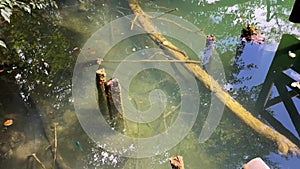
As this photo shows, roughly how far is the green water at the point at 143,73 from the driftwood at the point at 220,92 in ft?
0.28

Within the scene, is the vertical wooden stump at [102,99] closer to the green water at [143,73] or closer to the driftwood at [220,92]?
the green water at [143,73]

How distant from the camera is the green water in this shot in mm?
3533

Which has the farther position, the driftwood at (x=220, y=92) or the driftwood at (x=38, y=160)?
the driftwood at (x=220, y=92)

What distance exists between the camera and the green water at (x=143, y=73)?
139 inches

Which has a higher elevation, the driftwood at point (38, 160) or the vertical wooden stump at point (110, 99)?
the vertical wooden stump at point (110, 99)

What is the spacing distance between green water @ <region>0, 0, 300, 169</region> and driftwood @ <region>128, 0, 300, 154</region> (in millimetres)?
84

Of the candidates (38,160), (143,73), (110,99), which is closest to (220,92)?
(143,73)

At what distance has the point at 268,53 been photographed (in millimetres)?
5055

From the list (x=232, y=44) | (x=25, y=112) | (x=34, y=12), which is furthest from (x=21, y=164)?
(x=232, y=44)

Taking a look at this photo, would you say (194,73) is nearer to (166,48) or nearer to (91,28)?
(166,48)

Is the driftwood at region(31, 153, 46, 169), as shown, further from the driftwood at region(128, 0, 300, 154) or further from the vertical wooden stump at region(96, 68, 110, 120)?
the driftwood at region(128, 0, 300, 154)

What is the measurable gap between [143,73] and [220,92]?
1.23m

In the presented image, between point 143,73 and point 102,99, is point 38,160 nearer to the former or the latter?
point 102,99

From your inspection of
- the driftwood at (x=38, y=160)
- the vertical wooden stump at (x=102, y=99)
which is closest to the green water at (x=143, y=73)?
the driftwood at (x=38, y=160)
